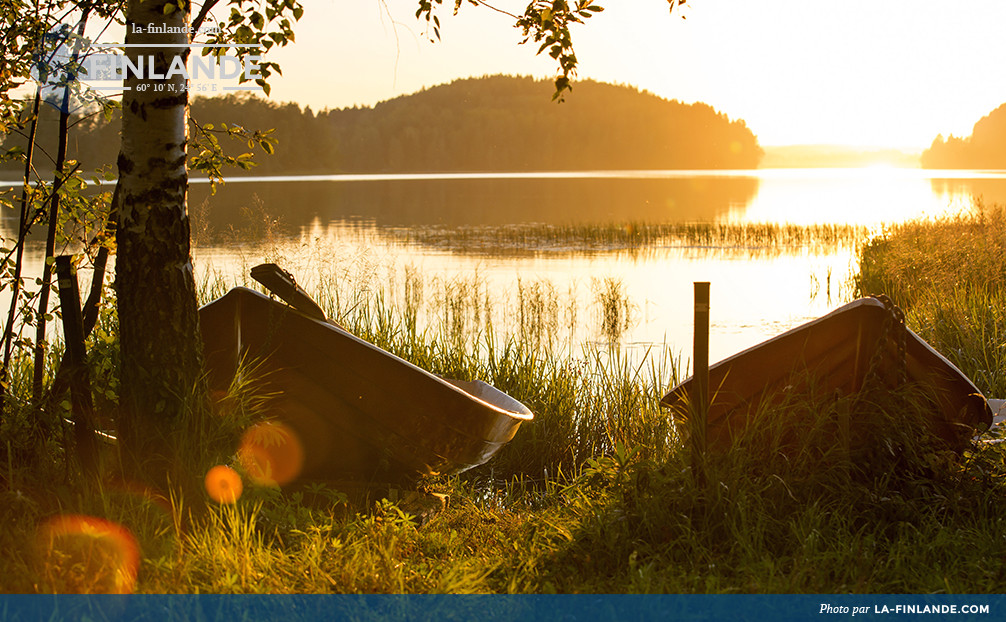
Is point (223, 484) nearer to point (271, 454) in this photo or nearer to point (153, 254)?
point (271, 454)

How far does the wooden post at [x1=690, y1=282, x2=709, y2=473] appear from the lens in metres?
4.38

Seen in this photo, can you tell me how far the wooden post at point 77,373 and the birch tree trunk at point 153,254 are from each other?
166 millimetres

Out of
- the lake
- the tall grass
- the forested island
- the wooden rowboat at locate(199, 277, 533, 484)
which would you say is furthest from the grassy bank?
the forested island

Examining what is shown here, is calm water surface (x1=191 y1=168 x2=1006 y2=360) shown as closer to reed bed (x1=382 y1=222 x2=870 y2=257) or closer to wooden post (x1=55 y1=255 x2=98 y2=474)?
reed bed (x1=382 y1=222 x2=870 y2=257)

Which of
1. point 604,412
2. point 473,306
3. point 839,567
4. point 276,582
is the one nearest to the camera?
point 276,582

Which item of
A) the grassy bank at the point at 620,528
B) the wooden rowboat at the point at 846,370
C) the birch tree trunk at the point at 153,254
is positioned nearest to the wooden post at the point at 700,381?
the grassy bank at the point at 620,528

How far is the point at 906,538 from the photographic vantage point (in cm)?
393

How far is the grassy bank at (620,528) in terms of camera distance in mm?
3504

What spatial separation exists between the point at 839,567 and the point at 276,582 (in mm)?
2351

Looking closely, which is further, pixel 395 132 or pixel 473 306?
pixel 395 132

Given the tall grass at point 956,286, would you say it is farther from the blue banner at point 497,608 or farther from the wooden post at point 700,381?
the blue banner at point 497,608

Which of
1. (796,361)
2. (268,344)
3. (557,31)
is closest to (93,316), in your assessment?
(268,344)

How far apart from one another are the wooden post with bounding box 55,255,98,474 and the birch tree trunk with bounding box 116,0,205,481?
0.54ft

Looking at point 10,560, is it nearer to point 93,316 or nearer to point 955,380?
point 93,316
